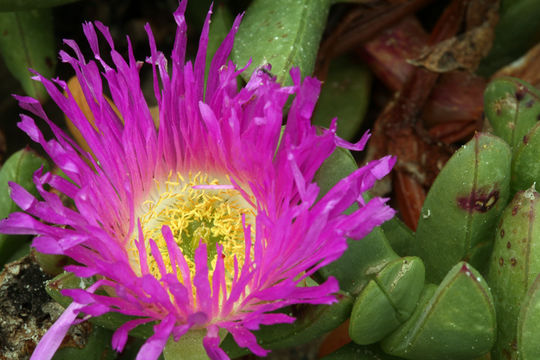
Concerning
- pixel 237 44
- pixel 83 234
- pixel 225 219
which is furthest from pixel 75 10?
pixel 83 234

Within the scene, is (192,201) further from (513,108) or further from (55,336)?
(513,108)

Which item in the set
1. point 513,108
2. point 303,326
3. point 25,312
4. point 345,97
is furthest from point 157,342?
point 345,97

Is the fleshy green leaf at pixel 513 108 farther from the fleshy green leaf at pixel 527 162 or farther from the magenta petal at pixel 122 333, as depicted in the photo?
the magenta petal at pixel 122 333

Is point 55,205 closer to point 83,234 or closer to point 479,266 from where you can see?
point 83,234

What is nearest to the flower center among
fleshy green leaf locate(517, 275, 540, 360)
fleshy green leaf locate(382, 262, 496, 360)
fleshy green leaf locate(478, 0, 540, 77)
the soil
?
the soil

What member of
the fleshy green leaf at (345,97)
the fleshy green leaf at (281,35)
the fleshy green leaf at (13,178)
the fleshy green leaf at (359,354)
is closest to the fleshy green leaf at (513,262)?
the fleshy green leaf at (359,354)

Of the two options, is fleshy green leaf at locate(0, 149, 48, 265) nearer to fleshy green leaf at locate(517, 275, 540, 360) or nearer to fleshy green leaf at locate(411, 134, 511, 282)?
fleshy green leaf at locate(411, 134, 511, 282)

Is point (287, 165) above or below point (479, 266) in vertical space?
above
